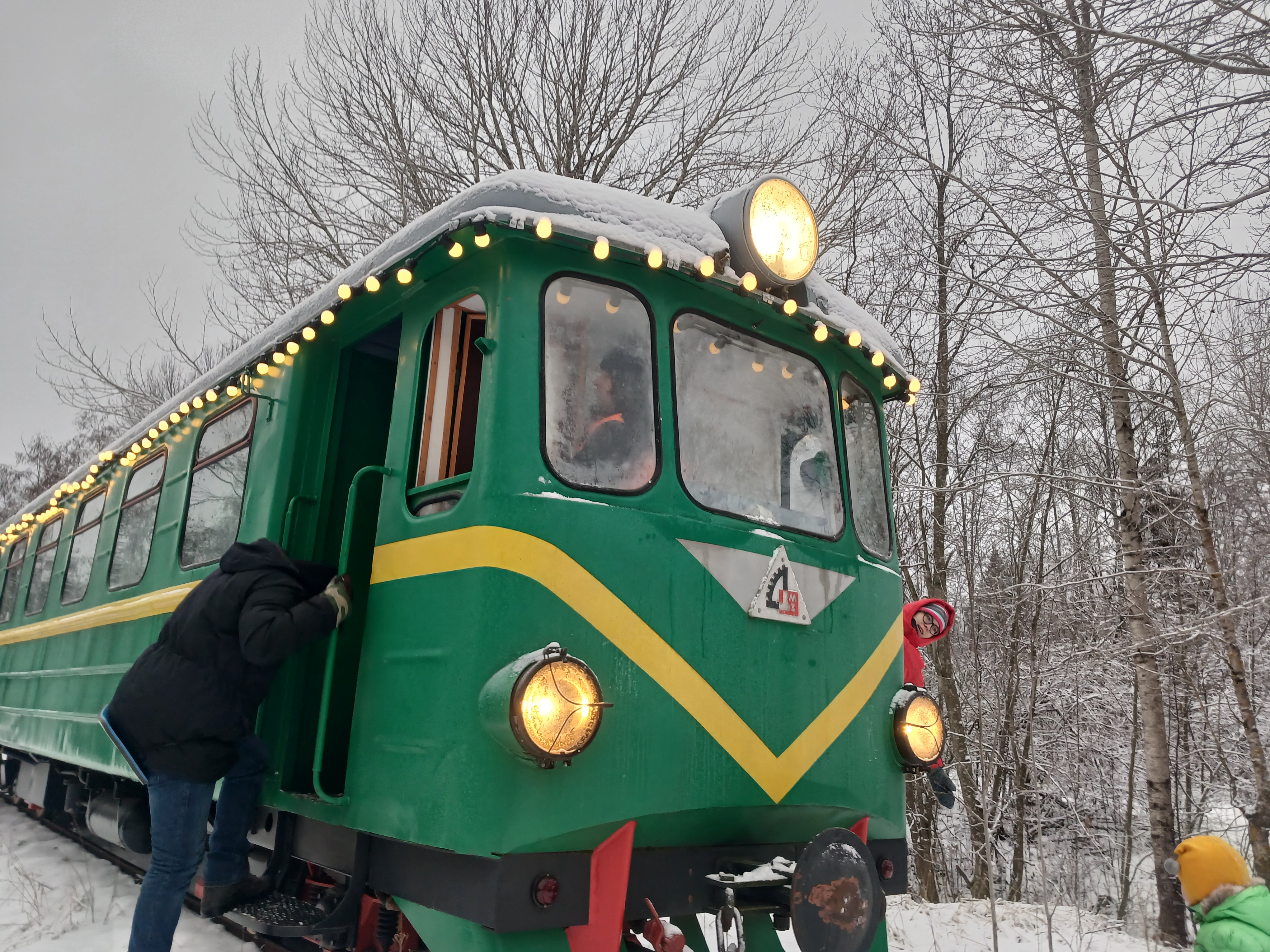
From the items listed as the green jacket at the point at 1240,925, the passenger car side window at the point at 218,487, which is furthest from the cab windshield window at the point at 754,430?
the passenger car side window at the point at 218,487

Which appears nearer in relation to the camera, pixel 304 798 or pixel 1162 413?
pixel 304 798

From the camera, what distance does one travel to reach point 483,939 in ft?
8.18

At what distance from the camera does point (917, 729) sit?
3.50 m

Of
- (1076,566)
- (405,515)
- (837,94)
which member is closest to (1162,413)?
(1076,566)

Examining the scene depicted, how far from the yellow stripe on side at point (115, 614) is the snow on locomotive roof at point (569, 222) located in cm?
162

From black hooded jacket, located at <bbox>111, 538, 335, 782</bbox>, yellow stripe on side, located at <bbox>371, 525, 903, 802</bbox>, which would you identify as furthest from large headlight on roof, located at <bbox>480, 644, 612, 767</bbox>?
black hooded jacket, located at <bbox>111, 538, 335, 782</bbox>

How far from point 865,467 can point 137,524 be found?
4230mm

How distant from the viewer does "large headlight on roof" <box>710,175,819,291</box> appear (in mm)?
3281

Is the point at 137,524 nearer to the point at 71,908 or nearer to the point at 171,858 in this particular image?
the point at 71,908

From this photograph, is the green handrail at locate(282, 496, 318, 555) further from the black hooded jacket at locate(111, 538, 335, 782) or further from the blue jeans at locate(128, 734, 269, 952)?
the blue jeans at locate(128, 734, 269, 952)

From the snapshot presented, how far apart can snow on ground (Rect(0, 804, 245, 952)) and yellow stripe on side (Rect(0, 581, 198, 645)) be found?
A: 147 cm

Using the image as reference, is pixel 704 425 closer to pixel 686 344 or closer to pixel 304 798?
pixel 686 344

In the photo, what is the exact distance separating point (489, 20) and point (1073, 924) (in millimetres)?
10357

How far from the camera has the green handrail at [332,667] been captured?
9.75 feet
